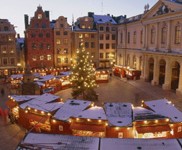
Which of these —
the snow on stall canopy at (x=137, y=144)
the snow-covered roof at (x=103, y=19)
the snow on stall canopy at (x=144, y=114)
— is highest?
the snow-covered roof at (x=103, y=19)

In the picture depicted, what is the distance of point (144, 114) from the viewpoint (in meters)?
20.0

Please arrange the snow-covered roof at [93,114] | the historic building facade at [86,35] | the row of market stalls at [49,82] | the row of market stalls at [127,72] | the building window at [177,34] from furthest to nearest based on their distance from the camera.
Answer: the historic building facade at [86,35] → the row of market stalls at [127,72] → the building window at [177,34] → the row of market stalls at [49,82] → the snow-covered roof at [93,114]

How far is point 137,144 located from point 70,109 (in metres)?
11.4

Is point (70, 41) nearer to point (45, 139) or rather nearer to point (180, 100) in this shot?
point (180, 100)

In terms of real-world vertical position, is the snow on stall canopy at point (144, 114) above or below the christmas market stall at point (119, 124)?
above

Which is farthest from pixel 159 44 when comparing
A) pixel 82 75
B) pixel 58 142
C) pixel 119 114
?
pixel 58 142

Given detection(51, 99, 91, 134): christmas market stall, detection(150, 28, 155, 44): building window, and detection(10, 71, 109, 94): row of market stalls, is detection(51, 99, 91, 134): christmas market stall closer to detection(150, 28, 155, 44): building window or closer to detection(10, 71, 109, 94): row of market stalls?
detection(10, 71, 109, 94): row of market stalls

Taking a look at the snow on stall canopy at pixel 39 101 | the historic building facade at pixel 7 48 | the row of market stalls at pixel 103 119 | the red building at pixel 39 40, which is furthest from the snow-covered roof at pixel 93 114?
the historic building facade at pixel 7 48

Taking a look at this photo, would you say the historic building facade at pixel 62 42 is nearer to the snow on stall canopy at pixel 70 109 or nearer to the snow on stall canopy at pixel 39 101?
the snow on stall canopy at pixel 39 101

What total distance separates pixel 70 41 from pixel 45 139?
160 ft

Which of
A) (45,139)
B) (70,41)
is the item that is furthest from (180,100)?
(70,41)

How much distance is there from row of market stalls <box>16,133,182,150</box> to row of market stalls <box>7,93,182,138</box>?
23.3ft

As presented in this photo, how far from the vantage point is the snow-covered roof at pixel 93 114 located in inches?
765

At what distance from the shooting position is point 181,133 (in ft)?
64.5
